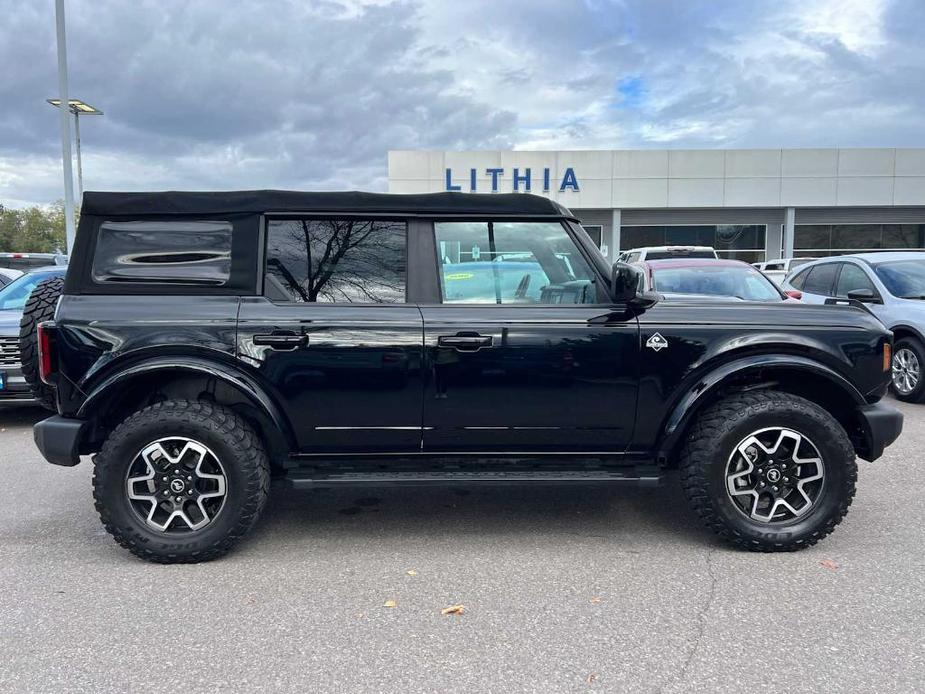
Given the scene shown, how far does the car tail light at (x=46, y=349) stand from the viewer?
3.46 meters

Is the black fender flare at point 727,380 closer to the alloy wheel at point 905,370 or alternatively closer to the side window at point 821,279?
the alloy wheel at point 905,370

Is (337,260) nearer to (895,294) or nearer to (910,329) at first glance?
(910,329)

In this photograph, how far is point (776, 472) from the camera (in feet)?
11.9

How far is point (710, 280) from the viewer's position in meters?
8.46

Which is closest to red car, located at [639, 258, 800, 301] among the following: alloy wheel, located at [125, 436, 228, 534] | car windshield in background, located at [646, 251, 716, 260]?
alloy wheel, located at [125, 436, 228, 534]

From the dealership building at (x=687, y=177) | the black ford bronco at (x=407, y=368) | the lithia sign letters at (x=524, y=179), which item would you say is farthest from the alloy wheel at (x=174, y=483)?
the lithia sign letters at (x=524, y=179)

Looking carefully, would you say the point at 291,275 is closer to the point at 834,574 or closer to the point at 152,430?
the point at 152,430

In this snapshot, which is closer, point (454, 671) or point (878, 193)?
point (454, 671)

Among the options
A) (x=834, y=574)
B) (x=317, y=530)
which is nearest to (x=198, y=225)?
(x=317, y=530)

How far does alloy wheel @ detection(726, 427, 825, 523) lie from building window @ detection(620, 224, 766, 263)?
2748cm

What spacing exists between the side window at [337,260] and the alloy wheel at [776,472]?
203 cm

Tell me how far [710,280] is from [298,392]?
6.39 metres

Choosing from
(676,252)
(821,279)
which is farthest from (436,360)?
(676,252)

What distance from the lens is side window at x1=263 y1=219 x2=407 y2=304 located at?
12.1 ft
